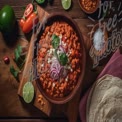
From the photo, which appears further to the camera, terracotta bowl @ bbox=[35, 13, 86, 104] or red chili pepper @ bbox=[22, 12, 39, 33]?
red chili pepper @ bbox=[22, 12, 39, 33]

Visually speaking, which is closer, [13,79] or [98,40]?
[98,40]

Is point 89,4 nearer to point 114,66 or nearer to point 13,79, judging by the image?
point 114,66

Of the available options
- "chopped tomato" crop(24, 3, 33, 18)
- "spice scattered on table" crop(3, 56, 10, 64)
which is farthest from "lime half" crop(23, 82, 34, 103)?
"chopped tomato" crop(24, 3, 33, 18)

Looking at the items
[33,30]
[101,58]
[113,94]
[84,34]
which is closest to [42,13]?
[33,30]

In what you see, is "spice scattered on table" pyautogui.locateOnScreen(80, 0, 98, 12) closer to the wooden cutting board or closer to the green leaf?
the wooden cutting board

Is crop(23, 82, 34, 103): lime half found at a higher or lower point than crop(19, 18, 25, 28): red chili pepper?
lower

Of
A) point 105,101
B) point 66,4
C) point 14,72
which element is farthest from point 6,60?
point 105,101

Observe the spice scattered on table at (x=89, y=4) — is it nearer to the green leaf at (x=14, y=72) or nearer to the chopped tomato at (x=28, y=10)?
the chopped tomato at (x=28, y=10)

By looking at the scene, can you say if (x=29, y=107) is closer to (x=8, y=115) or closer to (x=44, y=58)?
(x=8, y=115)
